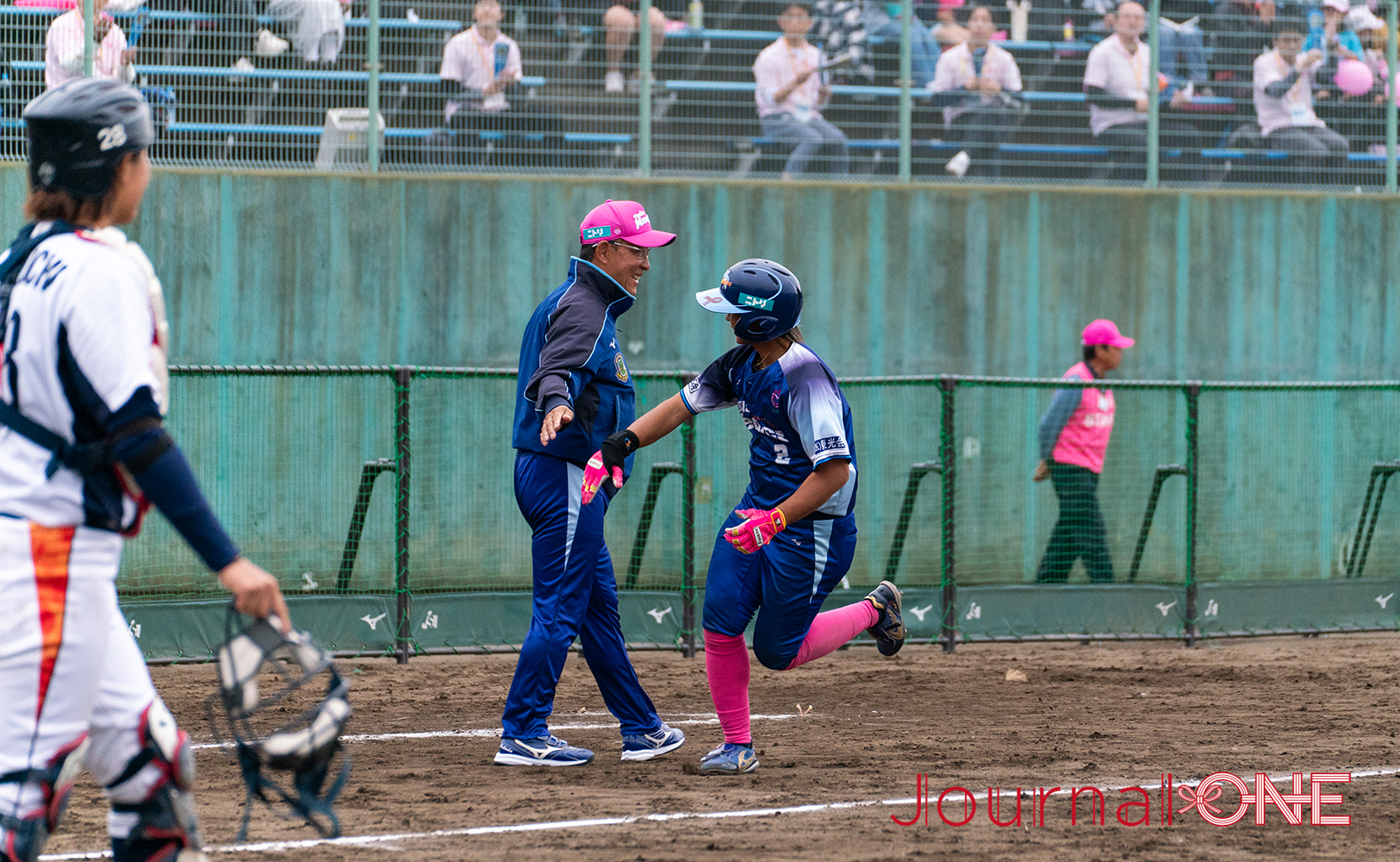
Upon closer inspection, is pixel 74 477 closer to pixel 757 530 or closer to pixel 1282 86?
pixel 757 530

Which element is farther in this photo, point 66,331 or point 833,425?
point 833,425

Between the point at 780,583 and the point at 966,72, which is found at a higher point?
the point at 966,72

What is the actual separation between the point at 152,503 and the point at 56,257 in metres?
0.57

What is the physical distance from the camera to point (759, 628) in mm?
6113

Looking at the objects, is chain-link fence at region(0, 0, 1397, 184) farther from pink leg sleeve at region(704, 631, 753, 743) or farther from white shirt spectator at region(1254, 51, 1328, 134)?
pink leg sleeve at region(704, 631, 753, 743)

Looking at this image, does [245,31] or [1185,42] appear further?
[1185,42]

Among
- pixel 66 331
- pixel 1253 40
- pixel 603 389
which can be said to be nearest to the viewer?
pixel 66 331

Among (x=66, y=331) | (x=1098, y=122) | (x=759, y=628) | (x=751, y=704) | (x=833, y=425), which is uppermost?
(x=1098, y=122)

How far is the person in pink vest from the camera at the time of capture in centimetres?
1077

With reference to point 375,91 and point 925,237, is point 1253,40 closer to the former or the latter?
point 925,237

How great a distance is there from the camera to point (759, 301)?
593cm

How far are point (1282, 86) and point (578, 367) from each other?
31.8 feet

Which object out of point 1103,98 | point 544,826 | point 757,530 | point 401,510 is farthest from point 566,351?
point 1103,98

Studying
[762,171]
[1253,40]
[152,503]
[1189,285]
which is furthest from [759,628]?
[1253,40]
